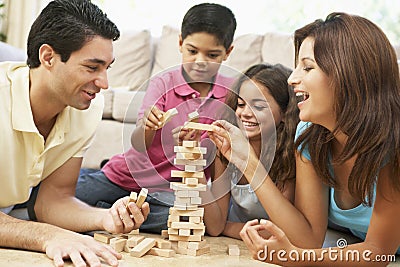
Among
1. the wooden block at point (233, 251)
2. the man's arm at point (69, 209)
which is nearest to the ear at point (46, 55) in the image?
the man's arm at point (69, 209)

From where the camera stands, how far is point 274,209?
1877mm

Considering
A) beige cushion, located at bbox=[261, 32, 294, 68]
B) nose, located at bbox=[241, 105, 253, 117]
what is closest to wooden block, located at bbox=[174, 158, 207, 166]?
nose, located at bbox=[241, 105, 253, 117]

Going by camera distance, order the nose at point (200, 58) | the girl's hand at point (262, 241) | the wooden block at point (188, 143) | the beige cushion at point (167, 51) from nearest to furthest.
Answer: the girl's hand at point (262, 241) → the wooden block at point (188, 143) → the nose at point (200, 58) → the beige cushion at point (167, 51)

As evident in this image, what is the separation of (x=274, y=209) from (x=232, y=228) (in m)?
0.30

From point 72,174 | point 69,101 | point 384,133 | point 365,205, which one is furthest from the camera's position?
point 72,174

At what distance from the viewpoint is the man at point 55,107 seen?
6.29ft

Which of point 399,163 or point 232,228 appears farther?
point 232,228

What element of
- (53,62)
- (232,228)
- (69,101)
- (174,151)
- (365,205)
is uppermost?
(53,62)

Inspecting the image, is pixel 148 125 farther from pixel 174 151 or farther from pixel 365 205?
pixel 365 205

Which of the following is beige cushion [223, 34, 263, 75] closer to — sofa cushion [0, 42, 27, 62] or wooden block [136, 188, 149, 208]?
sofa cushion [0, 42, 27, 62]

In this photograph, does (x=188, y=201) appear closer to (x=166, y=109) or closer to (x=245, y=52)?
(x=166, y=109)

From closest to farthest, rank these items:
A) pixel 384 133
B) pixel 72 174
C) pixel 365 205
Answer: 1. pixel 384 133
2. pixel 365 205
3. pixel 72 174

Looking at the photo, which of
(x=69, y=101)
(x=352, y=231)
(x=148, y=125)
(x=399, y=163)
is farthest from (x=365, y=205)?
(x=69, y=101)

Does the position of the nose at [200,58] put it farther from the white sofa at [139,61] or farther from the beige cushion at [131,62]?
the beige cushion at [131,62]
